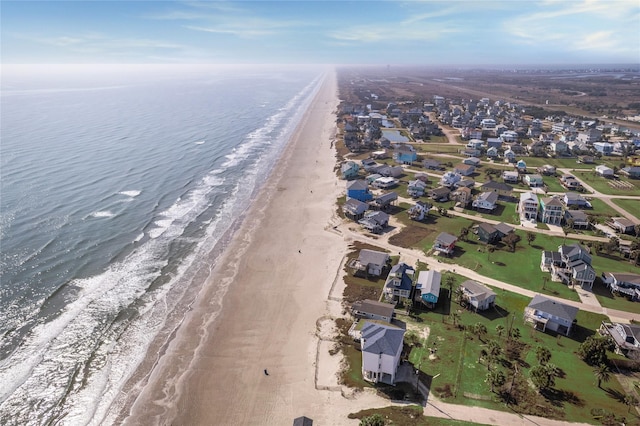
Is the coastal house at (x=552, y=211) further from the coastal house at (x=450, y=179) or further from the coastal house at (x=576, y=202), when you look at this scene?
the coastal house at (x=450, y=179)

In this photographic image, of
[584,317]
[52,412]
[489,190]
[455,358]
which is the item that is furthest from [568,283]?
[52,412]

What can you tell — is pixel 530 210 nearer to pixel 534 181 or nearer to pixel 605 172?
pixel 534 181

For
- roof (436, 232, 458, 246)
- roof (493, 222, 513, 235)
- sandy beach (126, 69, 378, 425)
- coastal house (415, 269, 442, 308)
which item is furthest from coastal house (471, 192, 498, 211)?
coastal house (415, 269, 442, 308)

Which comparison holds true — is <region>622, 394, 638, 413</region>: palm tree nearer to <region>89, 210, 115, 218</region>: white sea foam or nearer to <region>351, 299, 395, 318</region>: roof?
<region>351, 299, 395, 318</region>: roof

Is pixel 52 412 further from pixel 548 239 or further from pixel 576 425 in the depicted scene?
pixel 548 239

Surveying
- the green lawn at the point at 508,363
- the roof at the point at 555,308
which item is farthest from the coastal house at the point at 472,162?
the roof at the point at 555,308

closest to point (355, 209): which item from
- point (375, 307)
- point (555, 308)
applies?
point (375, 307)
